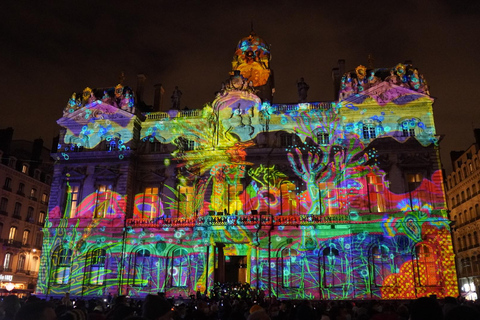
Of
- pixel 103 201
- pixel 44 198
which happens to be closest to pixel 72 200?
pixel 103 201

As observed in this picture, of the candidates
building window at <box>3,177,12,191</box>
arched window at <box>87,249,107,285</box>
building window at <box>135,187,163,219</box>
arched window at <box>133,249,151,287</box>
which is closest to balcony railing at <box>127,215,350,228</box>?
building window at <box>135,187,163,219</box>

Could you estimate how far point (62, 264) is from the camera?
35.8 meters

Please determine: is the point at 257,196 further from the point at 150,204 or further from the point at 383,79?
the point at 383,79

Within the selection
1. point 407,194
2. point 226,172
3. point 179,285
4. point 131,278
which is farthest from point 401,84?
point 131,278

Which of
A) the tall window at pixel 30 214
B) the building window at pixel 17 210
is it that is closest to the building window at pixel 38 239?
the tall window at pixel 30 214

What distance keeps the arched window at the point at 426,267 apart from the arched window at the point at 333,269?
545cm

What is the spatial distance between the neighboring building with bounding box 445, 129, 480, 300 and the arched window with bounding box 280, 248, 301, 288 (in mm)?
21769

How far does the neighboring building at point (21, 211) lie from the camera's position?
44.9m

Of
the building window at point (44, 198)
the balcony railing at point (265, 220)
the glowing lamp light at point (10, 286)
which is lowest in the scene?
the glowing lamp light at point (10, 286)

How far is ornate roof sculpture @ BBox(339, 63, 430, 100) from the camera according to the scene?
35344 mm

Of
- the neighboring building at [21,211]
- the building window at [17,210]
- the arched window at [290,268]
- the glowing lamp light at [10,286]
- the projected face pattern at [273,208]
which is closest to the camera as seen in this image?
the projected face pattern at [273,208]

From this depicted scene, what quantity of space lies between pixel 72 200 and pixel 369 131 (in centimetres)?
2609

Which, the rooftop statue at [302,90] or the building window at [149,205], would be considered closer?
the building window at [149,205]

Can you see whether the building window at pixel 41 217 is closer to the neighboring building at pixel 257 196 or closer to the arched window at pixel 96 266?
the neighboring building at pixel 257 196
